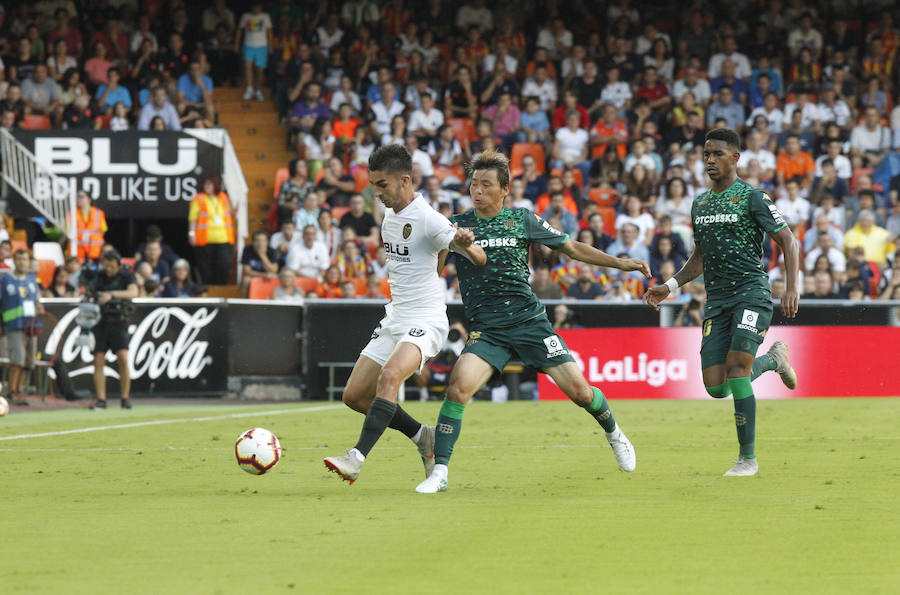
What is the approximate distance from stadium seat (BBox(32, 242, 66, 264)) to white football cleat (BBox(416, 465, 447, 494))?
15.4 m

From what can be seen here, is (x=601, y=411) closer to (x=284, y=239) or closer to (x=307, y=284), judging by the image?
(x=307, y=284)

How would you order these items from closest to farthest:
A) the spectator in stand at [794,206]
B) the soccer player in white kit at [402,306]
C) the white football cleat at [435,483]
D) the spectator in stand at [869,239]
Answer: the white football cleat at [435,483] → the soccer player in white kit at [402,306] → the spectator in stand at [869,239] → the spectator in stand at [794,206]

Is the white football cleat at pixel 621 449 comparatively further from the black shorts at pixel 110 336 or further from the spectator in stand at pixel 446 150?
the spectator in stand at pixel 446 150

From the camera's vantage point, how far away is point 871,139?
25406mm

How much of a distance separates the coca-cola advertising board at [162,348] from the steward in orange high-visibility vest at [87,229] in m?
2.91

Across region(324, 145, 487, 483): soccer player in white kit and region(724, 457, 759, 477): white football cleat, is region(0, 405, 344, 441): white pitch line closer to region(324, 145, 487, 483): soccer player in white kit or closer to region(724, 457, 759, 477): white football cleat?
region(324, 145, 487, 483): soccer player in white kit

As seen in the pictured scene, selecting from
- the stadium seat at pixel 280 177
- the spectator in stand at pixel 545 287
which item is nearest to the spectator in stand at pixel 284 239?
the stadium seat at pixel 280 177

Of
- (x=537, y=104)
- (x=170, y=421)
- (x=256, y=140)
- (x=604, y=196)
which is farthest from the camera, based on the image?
(x=256, y=140)

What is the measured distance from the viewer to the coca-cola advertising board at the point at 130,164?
23.4 metres

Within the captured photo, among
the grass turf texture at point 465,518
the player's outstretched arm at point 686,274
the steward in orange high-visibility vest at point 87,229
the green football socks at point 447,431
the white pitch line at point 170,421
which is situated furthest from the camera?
the steward in orange high-visibility vest at point 87,229

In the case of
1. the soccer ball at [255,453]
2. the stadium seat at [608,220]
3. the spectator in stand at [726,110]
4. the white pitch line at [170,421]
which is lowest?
the white pitch line at [170,421]

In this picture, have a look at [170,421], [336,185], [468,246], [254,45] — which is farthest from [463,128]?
[468,246]

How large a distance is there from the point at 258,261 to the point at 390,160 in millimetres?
14265

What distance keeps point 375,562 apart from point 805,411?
11.8m
